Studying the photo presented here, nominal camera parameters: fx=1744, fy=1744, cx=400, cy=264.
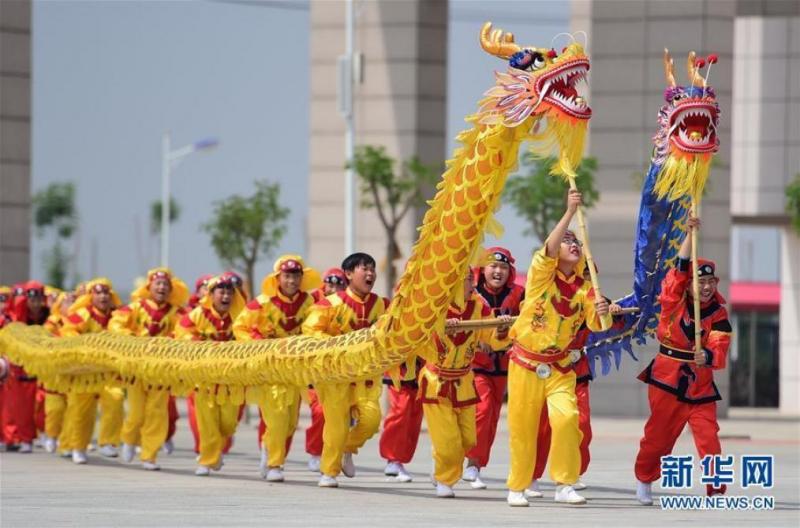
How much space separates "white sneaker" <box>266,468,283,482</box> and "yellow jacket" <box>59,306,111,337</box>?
11.5 feet

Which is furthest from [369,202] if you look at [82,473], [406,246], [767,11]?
[82,473]

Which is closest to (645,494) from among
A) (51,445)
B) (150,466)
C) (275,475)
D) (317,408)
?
(275,475)

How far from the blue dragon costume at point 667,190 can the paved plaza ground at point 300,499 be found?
1211 millimetres

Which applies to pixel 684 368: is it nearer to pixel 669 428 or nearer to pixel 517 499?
pixel 669 428

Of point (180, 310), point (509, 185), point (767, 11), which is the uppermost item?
point (767, 11)

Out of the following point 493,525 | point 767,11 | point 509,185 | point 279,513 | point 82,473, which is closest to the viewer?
point 493,525

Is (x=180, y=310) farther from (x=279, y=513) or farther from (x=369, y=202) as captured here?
(x=369, y=202)

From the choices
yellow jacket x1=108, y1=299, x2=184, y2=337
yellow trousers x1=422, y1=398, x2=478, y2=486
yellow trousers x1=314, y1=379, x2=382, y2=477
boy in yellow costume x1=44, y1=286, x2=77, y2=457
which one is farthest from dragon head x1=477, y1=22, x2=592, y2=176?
boy in yellow costume x1=44, y1=286, x2=77, y2=457

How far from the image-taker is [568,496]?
11.7 meters

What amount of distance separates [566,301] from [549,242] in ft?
1.41

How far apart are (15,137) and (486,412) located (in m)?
11.8

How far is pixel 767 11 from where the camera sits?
29.3m

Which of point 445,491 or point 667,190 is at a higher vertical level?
point 667,190

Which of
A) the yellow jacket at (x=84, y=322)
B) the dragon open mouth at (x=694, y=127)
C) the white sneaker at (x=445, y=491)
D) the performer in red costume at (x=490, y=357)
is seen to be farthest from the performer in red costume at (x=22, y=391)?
the dragon open mouth at (x=694, y=127)
